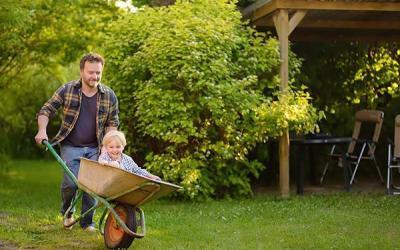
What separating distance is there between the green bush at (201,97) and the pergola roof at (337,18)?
520mm

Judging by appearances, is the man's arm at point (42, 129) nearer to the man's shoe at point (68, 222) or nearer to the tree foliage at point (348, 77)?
the man's shoe at point (68, 222)

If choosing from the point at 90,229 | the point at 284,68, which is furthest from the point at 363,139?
the point at 90,229

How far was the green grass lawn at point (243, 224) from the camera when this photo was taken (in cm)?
579

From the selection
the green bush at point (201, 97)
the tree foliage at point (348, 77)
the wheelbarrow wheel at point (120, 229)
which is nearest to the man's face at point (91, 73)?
the wheelbarrow wheel at point (120, 229)

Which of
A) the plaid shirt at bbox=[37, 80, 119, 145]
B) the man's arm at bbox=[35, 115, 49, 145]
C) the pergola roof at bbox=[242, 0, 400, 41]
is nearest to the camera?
the man's arm at bbox=[35, 115, 49, 145]

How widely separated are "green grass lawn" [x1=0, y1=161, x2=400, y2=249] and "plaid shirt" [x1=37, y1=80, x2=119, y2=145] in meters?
0.91

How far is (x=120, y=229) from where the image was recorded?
17.6ft

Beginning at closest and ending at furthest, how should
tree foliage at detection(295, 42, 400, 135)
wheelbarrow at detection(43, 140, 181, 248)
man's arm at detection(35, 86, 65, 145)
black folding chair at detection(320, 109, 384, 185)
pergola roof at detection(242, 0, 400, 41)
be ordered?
wheelbarrow at detection(43, 140, 181, 248), man's arm at detection(35, 86, 65, 145), pergola roof at detection(242, 0, 400, 41), black folding chair at detection(320, 109, 384, 185), tree foliage at detection(295, 42, 400, 135)

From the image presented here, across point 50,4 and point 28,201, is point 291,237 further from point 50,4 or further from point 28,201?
point 50,4

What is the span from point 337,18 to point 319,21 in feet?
1.04

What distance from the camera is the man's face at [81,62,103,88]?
19.3 ft

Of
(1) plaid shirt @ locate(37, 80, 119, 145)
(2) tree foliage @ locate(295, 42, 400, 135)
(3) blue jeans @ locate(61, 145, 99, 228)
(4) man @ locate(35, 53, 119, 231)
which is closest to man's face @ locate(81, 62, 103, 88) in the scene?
(4) man @ locate(35, 53, 119, 231)

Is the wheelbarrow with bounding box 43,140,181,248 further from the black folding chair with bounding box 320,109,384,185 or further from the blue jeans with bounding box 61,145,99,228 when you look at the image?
the black folding chair with bounding box 320,109,384,185

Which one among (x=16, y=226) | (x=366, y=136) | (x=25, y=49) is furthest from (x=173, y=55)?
(x=25, y=49)
